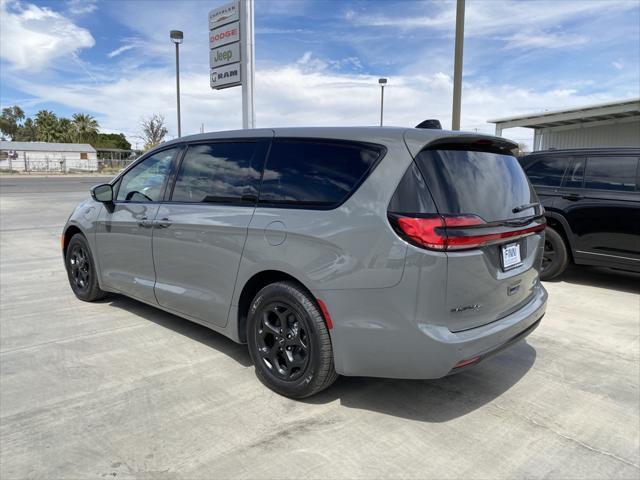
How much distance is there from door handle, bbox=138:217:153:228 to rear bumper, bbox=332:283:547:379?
81.1 inches

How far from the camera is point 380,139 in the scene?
2.88m

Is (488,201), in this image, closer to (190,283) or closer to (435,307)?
(435,307)

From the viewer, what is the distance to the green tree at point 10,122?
94.3m

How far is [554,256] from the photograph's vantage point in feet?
21.1

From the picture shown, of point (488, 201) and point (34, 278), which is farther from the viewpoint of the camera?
point (34, 278)

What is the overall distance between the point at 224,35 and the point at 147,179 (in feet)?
21.1

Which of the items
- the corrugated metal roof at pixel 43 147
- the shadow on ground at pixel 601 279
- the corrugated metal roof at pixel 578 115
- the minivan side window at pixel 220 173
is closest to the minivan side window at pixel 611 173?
the shadow on ground at pixel 601 279

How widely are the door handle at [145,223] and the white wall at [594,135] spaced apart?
16.0 meters

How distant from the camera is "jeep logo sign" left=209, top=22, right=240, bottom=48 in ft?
31.2

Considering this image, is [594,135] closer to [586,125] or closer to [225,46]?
[586,125]

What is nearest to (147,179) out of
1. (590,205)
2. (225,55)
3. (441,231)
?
(441,231)

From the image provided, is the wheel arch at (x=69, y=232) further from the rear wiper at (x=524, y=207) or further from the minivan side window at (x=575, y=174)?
the minivan side window at (x=575, y=174)

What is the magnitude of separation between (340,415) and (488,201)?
157 cm

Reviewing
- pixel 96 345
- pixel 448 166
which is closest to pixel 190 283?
pixel 96 345
